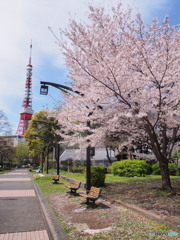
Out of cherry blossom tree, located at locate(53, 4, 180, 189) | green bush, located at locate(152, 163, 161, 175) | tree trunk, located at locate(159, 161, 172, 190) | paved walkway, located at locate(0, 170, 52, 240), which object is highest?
cherry blossom tree, located at locate(53, 4, 180, 189)

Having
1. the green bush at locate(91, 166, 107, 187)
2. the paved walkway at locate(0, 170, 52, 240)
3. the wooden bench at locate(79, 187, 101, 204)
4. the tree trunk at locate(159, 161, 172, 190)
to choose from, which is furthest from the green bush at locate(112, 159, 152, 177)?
the paved walkway at locate(0, 170, 52, 240)

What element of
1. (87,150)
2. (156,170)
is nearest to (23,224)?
(87,150)

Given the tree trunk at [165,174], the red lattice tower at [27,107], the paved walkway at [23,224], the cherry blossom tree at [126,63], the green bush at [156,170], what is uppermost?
the red lattice tower at [27,107]

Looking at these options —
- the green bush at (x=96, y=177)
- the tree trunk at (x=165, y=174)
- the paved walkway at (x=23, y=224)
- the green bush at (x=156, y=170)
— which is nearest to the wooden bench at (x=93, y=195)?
the paved walkway at (x=23, y=224)

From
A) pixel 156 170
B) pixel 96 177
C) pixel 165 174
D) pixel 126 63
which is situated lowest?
pixel 156 170

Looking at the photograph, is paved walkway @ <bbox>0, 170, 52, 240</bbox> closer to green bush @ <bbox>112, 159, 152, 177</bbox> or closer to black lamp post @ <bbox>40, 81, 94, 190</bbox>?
black lamp post @ <bbox>40, 81, 94, 190</bbox>

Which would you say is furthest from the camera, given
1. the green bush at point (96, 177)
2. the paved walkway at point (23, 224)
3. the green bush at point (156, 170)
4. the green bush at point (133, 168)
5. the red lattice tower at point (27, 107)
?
the red lattice tower at point (27, 107)

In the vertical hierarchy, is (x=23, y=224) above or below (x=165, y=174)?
below

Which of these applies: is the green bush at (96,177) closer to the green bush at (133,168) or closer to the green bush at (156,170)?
the green bush at (133,168)

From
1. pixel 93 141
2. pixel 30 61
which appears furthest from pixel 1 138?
pixel 30 61

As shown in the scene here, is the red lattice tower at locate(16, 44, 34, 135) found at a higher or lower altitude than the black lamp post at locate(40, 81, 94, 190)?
higher

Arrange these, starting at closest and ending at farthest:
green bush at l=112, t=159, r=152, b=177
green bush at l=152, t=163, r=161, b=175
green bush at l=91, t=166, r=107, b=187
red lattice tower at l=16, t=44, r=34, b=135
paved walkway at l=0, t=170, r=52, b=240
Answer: paved walkway at l=0, t=170, r=52, b=240
green bush at l=91, t=166, r=107, b=187
green bush at l=112, t=159, r=152, b=177
green bush at l=152, t=163, r=161, b=175
red lattice tower at l=16, t=44, r=34, b=135

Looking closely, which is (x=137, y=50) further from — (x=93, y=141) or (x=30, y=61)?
(x=30, y=61)

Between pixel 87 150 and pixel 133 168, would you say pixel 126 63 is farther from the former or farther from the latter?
pixel 133 168
